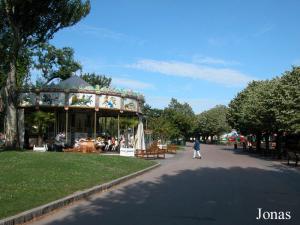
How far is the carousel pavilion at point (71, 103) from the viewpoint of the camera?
35000 mm

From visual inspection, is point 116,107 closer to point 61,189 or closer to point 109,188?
point 109,188

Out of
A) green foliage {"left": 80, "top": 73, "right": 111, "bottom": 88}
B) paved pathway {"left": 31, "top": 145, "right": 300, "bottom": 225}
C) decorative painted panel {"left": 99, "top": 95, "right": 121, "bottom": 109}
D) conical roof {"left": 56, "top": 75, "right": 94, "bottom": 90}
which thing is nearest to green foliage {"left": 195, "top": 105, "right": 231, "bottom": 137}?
green foliage {"left": 80, "top": 73, "right": 111, "bottom": 88}

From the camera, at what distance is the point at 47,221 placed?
9.62 m

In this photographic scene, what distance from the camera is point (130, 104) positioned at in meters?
37.8

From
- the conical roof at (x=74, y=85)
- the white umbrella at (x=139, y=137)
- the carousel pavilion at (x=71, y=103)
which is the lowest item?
the white umbrella at (x=139, y=137)

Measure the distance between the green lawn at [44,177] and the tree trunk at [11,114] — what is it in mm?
7540

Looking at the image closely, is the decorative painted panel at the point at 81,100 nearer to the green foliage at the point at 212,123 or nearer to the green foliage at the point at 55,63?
the green foliage at the point at 55,63

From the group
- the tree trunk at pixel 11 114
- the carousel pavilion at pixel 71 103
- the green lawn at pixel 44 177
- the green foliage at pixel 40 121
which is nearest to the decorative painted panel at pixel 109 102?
the carousel pavilion at pixel 71 103

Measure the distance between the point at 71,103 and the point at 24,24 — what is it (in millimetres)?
7709

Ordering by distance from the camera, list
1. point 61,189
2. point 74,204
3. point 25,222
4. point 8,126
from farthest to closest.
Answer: point 8,126
point 61,189
point 74,204
point 25,222

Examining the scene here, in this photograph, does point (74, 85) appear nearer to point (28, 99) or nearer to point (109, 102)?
point (109, 102)

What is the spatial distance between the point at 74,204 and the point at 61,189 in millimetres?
1309

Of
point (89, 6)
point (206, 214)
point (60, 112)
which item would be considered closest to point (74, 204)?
point (206, 214)

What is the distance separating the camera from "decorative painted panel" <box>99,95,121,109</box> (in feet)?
116
